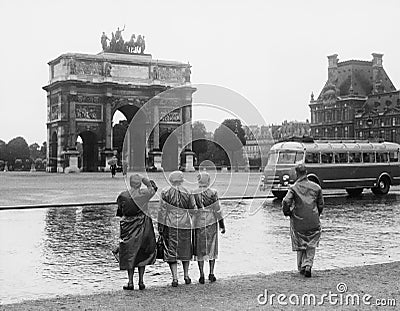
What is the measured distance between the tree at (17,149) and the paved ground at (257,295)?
10868cm

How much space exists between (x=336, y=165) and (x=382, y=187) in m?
3.07

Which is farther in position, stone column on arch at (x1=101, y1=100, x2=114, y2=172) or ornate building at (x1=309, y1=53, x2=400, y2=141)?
ornate building at (x1=309, y1=53, x2=400, y2=141)

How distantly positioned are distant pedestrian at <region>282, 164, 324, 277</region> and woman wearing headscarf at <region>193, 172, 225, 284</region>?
3.60 ft

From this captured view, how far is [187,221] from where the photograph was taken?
9.09m

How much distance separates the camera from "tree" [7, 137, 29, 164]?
115 meters

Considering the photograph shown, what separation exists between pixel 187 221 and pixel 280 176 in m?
18.4

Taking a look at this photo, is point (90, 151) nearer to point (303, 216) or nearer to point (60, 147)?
point (60, 147)

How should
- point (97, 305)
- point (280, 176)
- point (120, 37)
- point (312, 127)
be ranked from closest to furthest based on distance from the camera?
point (97, 305)
point (280, 176)
point (120, 37)
point (312, 127)

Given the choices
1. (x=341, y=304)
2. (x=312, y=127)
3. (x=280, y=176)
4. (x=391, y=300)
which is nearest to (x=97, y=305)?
(x=341, y=304)

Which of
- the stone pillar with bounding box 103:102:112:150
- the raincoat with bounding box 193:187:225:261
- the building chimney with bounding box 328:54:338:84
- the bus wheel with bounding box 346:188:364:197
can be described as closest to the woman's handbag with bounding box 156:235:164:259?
the raincoat with bounding box 193:187:225:261

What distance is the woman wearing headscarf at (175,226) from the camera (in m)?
9.03

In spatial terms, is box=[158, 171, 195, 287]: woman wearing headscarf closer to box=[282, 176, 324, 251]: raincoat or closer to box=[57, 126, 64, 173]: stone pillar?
box=[282, 176, 324, 251]: raincoat

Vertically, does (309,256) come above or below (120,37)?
below

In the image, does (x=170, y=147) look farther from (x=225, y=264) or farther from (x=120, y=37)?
(x=225, y=264)
